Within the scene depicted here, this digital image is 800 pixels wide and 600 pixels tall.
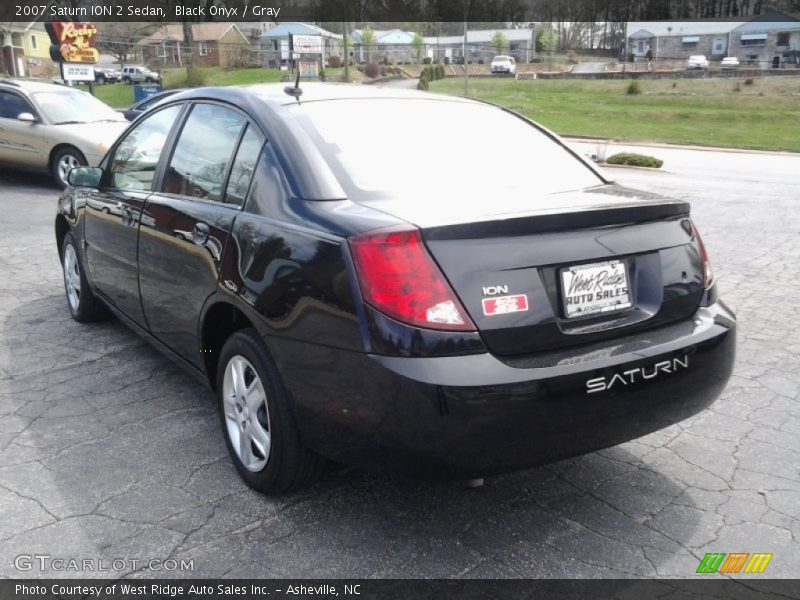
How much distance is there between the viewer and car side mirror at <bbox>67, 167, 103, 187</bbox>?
482 centimetres

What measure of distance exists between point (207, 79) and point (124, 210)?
48995mm

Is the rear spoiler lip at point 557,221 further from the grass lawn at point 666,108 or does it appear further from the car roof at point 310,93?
the grass lawn at point 666,108

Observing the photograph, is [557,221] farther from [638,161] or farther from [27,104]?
[638,161]

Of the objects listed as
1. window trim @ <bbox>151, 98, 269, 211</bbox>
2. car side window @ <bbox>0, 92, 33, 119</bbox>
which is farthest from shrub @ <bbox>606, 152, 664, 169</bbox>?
window trim @ <bbox>151, 98, 269, 211</bbox>

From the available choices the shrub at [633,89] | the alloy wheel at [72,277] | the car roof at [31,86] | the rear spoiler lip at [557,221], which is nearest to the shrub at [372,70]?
the shrub at [633,89]

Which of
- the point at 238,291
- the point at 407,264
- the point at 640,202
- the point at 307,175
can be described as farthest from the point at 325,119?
the point at 640,202

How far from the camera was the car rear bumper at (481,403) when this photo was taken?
2457 millimetres

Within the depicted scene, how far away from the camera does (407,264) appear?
8.29 feet

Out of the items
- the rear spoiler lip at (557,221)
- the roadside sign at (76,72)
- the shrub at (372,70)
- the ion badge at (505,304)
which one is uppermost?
the shrub at (372,70)

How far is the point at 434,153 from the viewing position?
336cm

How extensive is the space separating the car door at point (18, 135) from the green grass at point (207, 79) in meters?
36.0

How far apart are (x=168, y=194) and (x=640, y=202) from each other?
229 cm

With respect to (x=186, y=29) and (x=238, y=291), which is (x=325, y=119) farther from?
(x=186, y=29)

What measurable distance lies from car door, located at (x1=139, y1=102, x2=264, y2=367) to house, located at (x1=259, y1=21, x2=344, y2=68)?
46734 millimetres
